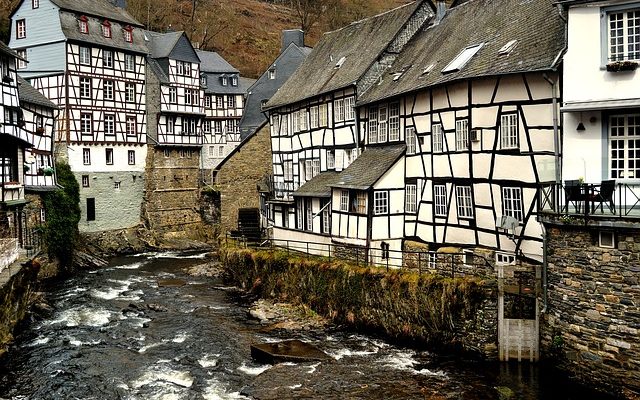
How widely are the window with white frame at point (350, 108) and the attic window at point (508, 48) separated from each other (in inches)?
359

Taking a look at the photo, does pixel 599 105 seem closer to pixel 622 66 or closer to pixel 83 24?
pixel 622 66

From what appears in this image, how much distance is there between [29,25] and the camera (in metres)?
44.6

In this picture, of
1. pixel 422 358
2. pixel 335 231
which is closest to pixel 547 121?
pixel 422 358

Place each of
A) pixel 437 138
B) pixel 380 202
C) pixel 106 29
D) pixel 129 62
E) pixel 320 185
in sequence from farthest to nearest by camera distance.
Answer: pixel 129 62
pixel 106 29
pixel 320 185
pixel 380 202
pixel 437 138

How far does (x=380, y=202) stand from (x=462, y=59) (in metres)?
6.13

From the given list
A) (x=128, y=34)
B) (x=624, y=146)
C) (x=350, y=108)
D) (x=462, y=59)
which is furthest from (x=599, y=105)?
(x=128, y=34)

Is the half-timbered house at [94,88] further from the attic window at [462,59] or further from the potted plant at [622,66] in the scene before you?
the potted plant at [622,66]

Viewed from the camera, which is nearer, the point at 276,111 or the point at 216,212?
the point at 276,111

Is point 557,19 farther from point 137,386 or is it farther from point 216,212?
point 216,212

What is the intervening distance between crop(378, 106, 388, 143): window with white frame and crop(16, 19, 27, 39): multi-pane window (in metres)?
28.1

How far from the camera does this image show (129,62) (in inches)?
1871

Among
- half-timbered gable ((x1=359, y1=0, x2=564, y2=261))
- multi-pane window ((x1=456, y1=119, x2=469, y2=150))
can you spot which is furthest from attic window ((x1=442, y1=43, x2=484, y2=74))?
multi-pane window ((x1=456, y1=119, x2=469, y2=150))

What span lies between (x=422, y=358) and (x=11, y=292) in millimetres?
12879

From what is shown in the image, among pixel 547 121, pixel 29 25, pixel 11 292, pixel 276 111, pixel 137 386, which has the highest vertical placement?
pixel 29 25
